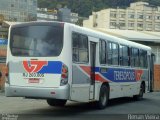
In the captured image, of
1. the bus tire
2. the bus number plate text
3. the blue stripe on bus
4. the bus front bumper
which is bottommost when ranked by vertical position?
the bus tire

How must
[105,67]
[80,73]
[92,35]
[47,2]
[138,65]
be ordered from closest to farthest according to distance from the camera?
[80,73] < [92,35] < [105,67] < [138,65] < [47,2]

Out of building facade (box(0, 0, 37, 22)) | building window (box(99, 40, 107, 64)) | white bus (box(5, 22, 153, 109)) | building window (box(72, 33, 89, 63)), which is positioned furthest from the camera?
building facade (box(0, 0, 37, 22))

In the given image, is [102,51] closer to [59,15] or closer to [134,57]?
[134,57]

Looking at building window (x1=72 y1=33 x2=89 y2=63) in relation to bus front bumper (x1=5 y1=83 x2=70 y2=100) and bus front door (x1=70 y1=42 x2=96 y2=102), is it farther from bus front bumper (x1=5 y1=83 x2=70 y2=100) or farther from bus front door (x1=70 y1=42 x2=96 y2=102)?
bus front bumper (x1=5 y1=83 x2=70 y2=100)

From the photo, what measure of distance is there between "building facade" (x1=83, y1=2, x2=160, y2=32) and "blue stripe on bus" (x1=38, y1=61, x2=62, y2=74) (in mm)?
104227

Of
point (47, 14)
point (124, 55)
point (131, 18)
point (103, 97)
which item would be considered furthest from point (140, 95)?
point (131, 18)

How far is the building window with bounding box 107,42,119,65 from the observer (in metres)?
17.4

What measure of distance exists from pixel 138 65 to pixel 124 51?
2.61m

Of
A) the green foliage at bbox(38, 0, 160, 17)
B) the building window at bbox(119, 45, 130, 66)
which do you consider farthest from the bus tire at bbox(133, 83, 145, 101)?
the green foliage at bbox(38, 0, 160, 17)

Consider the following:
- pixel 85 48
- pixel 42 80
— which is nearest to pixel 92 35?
pixel 85 48

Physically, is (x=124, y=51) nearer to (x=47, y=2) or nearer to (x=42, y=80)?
(x=42, y=80)

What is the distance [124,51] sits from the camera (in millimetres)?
19375

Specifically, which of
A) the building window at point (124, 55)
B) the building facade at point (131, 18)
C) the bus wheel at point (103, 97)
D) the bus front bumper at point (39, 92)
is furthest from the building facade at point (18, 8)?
the bus front bumper at point (39, 92)

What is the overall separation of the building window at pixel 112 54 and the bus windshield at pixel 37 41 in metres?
3.81
